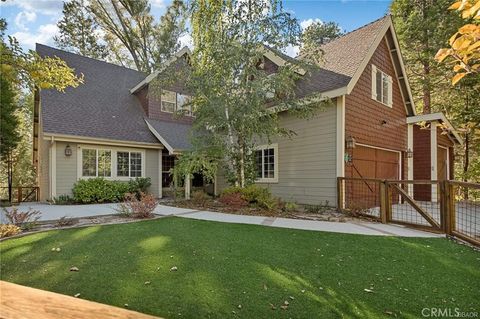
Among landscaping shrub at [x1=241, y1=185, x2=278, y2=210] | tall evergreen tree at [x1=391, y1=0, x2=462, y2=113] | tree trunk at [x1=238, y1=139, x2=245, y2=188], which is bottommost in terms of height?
landscaping shrub at [x1=241, y1=185, x2=278, y2=210]

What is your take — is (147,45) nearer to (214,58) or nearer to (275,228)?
(214,58)

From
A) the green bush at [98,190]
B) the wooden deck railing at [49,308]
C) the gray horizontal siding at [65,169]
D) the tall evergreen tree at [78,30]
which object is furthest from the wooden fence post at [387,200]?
the tall evergreen tree at [78,30]

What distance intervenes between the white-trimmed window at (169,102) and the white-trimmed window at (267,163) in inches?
260

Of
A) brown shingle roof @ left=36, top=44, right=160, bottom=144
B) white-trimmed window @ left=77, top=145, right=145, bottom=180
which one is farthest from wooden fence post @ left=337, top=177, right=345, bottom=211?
white-trimmed window @ left=77, top=145, right=145, bottom=180

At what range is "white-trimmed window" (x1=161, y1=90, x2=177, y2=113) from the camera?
15.3 meters

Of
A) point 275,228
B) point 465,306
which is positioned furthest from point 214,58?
point 465,306

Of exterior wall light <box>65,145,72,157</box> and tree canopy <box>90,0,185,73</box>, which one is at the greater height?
tree canopy <box>90,0,185,73</box>

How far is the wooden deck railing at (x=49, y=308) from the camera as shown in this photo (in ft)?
3.55

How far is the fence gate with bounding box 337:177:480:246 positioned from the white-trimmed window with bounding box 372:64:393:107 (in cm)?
331

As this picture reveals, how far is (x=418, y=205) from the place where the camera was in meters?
6.65

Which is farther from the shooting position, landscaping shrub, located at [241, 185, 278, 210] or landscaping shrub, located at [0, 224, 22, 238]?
landscaping shrub, located at [241, 185, 278, 210]

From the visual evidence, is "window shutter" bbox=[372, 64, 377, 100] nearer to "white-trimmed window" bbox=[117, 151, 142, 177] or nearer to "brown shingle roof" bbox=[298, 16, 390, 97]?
"brown shingle roof" bbox=[298, 16, 390, 97]

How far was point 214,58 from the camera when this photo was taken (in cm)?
888

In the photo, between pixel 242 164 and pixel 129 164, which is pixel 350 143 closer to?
pixel 242 164
